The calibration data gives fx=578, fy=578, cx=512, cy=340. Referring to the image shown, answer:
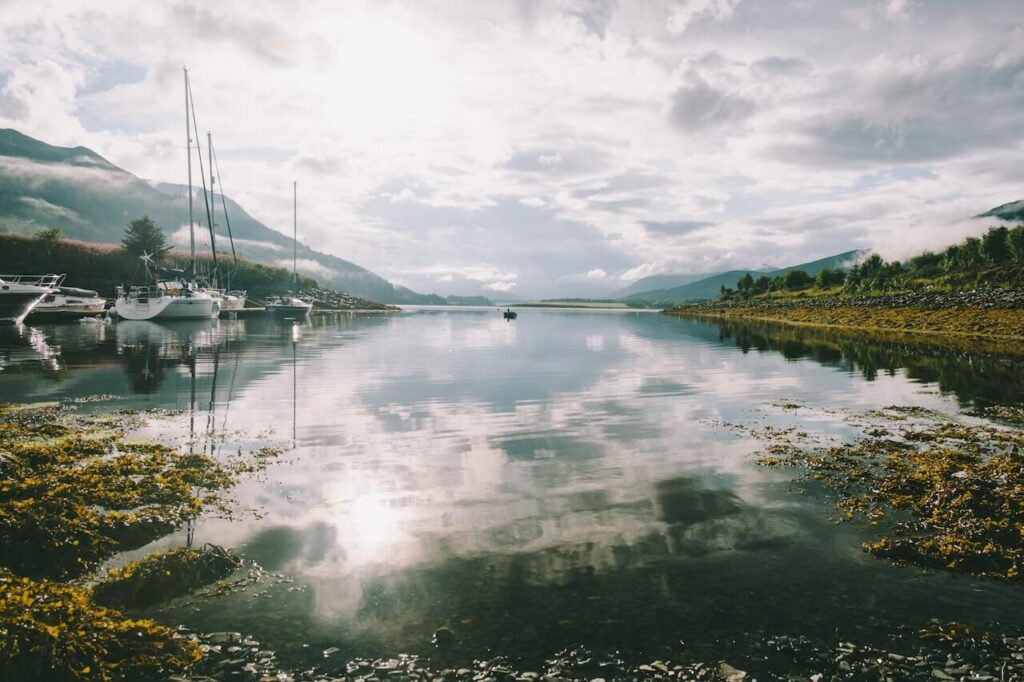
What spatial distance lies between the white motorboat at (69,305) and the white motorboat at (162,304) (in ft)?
43.3

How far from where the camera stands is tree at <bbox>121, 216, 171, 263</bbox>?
602ft

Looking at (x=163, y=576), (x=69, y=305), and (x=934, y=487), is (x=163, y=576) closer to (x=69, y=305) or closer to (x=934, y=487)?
(x=934, y=487)

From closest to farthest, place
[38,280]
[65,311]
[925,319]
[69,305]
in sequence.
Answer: [925,319]
[65,311]
[69,305]
[38,280]

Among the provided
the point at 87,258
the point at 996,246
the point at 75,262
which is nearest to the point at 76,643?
the point at 75,262

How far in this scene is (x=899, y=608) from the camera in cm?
1146

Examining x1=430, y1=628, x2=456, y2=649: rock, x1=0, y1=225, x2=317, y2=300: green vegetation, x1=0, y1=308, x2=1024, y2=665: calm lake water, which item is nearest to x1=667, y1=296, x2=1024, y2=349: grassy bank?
x1=0, y1=308, x2=1024, y2=665: calm lake water

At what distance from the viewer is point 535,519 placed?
16.4 m

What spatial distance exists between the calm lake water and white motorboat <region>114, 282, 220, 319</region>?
8021cm

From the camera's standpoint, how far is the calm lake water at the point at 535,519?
36.1 feet

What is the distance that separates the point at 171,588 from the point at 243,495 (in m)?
6.00

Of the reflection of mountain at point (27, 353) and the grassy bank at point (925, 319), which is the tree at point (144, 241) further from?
the grassy bank at point (925, 319)

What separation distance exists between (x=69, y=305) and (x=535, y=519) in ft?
515

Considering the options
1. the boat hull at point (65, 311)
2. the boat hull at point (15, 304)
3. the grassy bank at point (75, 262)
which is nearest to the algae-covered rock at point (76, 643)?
the boat hull at point (15, 304)

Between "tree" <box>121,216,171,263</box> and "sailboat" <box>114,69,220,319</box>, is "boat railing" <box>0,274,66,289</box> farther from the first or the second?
"tree" <box>121,216,171,263</box>
